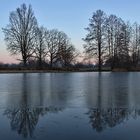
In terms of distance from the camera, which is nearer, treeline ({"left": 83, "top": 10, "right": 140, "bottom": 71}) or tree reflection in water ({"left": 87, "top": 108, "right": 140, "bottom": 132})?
tree reflection in water ({"left": 87, "top": 108, "right": 140, "bottom": 132})

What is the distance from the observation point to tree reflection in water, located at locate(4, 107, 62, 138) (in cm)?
686

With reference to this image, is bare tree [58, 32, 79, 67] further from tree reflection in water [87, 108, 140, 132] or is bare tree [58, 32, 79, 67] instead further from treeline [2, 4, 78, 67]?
tree reflection in water [87, 108, 140, 132]

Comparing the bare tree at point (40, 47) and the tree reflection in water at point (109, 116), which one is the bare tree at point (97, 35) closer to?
the bare tree at point (40, 47)

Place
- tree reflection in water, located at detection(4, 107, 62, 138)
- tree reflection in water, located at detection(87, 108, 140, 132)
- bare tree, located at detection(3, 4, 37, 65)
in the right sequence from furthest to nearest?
bare tree, located at detection(3, 4, 37, 65), tree reflection in water, located at detection(87, 108, 140, 132), tree reflection in water, located at detection(4, 107, 62, 138)

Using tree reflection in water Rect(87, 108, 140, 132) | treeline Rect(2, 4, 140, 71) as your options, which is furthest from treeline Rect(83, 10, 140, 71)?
tree reflection in water Rect(87, 108, 140, 132)

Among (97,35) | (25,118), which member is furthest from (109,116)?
(97,35)

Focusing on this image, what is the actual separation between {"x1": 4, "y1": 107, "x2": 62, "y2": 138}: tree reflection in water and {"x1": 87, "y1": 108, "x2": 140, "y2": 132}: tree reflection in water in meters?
1.30

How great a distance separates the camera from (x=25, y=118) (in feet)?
27.2

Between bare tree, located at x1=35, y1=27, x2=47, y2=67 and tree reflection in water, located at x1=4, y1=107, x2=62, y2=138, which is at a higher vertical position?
bare tree, located at x1=35, y1=27, x2=47, y2=67

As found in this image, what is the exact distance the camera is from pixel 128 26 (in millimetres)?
75000

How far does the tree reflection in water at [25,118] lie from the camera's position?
6.86 m

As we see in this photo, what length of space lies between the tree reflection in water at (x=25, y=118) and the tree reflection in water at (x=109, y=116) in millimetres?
1302

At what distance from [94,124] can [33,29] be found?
6273cm

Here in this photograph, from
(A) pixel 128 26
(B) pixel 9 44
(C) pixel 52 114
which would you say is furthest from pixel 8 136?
(A) pixel 128 26
